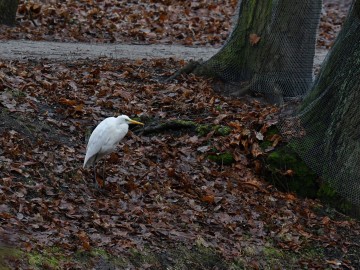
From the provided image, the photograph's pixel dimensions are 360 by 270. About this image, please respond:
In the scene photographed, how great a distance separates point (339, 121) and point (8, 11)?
7752 mm

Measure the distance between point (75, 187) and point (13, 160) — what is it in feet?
2.34

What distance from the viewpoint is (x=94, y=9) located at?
1673cm

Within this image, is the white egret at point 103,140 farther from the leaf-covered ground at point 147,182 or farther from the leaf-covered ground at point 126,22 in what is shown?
the leaf-covered ground at point 126,22

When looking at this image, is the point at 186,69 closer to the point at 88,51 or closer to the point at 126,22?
the point at 88,51

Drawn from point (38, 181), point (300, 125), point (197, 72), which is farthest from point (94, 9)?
point (38, 181)

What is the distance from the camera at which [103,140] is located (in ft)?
28.2

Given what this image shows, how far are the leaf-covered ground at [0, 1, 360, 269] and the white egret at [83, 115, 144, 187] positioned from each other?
1.00ft

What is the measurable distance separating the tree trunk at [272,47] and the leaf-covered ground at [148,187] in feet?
1.40

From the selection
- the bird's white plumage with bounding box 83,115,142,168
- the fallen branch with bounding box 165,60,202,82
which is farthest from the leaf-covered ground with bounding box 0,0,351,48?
the bird's white plumage with bounding box 83,115,142,168

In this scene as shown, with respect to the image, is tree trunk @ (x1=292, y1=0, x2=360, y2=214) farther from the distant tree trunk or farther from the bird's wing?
the distant tree trunk

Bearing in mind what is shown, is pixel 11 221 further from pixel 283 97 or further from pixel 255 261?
pixel 283 97

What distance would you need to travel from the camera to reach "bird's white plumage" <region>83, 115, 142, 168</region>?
860 cm

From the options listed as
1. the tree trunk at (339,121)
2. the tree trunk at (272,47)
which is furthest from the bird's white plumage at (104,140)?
the tree trunk at (272,47)

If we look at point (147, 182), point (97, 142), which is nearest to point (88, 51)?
point (147, 182)
